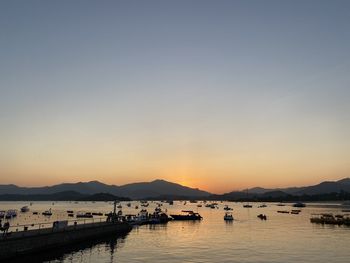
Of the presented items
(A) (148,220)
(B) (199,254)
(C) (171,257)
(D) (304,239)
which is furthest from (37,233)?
(A) (148,220)

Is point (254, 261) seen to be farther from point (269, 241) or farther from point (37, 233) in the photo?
point (37, 233)

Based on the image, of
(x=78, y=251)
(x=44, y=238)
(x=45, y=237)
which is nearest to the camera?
(x=44, y=238)

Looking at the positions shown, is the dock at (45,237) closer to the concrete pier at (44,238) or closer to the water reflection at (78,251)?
the concrete pier at (44,238)

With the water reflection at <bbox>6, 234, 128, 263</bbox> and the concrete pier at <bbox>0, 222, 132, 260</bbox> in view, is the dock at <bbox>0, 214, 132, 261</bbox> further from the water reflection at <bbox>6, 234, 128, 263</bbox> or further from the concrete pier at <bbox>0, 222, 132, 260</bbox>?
the water reflection at <bbox>6, 234, 128, 263</bbox>

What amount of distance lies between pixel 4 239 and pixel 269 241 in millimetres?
49804

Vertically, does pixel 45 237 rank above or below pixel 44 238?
above

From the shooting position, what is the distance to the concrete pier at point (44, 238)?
48344 mm

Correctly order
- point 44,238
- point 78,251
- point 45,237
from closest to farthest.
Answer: point 44,238 → point 45,237 → point 78,251

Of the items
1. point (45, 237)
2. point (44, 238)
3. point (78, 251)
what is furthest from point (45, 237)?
point (78, 251)

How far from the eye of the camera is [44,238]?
57.0 meters

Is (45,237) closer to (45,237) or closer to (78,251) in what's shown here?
(45,237)

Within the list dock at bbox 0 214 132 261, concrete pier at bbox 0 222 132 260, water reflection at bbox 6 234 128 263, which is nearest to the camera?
concrete pier at bbox 0 222 132 260

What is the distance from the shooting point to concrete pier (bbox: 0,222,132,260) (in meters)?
48.3

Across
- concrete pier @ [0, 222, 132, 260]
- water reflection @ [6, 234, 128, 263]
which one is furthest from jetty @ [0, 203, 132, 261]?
water reflection @ [6, 234, 128, 263]
